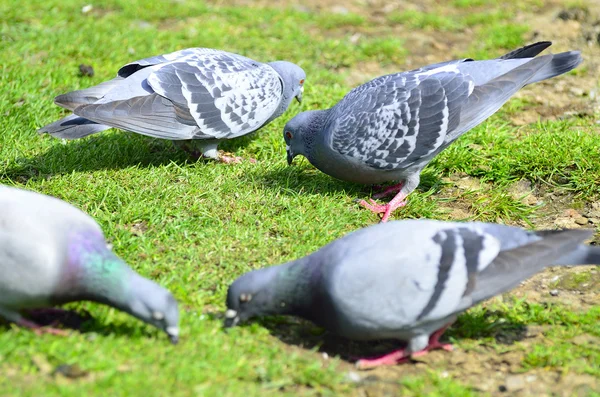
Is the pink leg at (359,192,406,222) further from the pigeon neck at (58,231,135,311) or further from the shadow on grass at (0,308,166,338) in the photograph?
the pigeon neck at (58,231,135,311)

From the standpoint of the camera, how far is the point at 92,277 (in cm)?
360

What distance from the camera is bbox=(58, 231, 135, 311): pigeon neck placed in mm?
3578

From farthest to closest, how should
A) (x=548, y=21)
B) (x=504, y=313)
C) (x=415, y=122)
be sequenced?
(x=548, y=21), (x=415, y=122), (x=504, y=313)

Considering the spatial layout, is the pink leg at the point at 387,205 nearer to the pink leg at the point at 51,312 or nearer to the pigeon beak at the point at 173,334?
the pigeon beak at the point at 173,334

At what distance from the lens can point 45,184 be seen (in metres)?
5.51

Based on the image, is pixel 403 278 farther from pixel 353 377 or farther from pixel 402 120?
pixel 402 120

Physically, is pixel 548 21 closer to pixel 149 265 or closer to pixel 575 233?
pixel 575 233

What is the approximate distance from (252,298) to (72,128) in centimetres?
255

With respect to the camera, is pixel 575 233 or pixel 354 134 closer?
pixel 575 233

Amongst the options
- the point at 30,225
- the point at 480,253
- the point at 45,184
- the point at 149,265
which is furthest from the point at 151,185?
the point at 480,253

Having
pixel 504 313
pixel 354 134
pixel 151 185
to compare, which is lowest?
pixel 504 313

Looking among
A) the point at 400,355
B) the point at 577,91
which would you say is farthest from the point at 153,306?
the point at 577,91

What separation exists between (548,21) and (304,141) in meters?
4.97

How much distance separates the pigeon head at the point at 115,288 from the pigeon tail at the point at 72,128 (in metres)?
2.10
